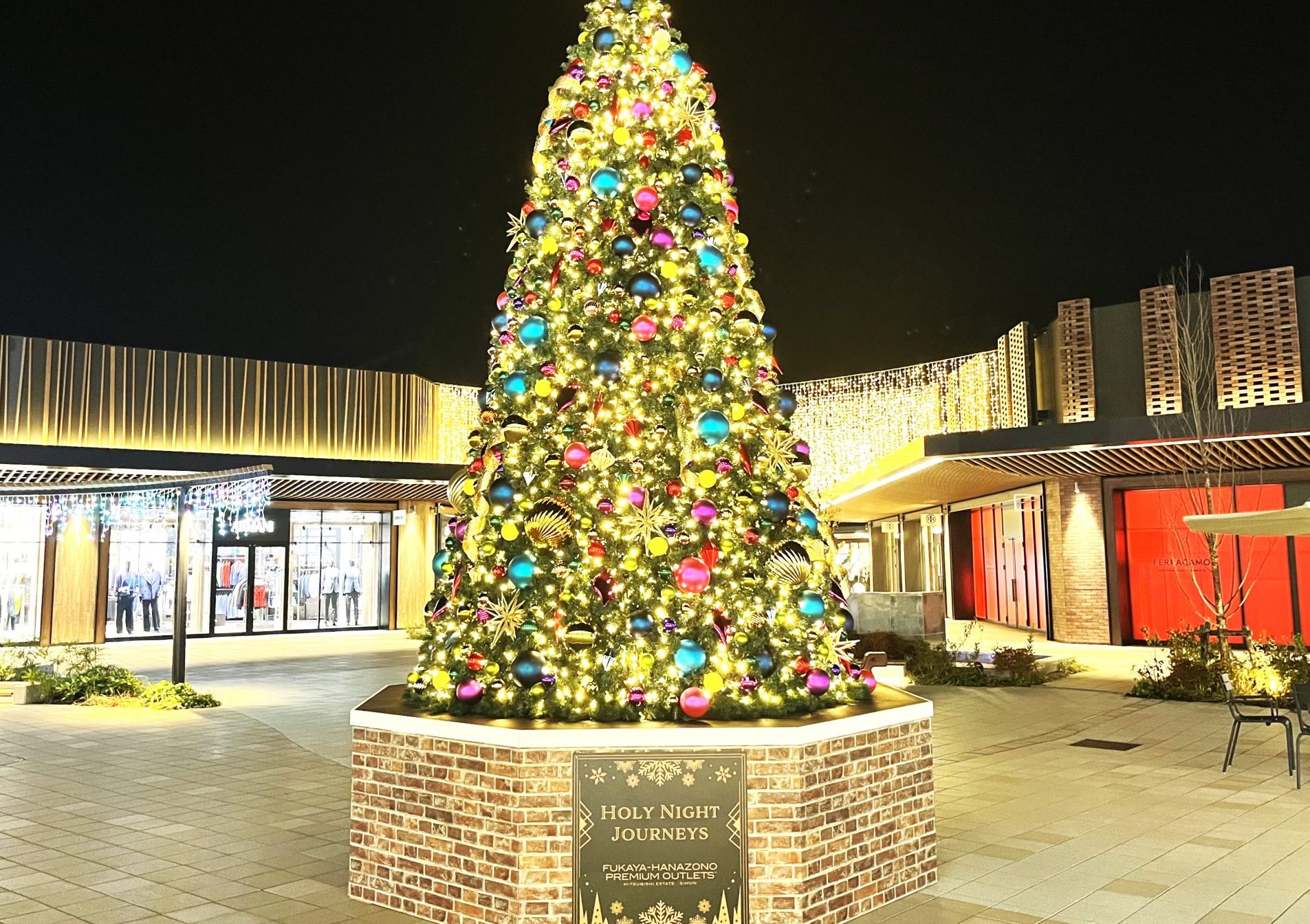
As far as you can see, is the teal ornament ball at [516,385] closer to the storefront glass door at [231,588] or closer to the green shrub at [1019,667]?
the green shrub at [1019,667]

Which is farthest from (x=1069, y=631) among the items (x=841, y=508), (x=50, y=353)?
(x=50, y=353)

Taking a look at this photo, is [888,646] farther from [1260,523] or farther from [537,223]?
[537,223]

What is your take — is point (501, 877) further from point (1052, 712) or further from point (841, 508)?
point (841, 508)

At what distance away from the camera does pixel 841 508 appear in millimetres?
35969

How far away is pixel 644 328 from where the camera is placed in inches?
220

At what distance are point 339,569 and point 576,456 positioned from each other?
24.3 m

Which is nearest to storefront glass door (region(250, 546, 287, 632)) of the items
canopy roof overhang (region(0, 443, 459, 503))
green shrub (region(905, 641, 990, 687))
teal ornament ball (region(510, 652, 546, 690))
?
canopy roof overhang (region(0, 443, 459, 503))

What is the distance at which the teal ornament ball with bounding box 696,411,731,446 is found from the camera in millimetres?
5363

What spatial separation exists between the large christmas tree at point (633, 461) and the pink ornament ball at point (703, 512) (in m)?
0.02

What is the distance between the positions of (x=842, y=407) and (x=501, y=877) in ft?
89.7

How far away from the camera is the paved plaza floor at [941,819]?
513 cm

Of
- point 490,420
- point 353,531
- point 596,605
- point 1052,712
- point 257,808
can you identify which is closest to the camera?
point 596,605

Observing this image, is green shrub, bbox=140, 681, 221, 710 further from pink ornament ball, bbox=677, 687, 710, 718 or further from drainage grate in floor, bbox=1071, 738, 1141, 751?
drainage grate in floor, bbox=1071, 738, 1141, 751

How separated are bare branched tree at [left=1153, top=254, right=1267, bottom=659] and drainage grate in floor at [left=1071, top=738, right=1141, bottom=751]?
6865 millimetres
